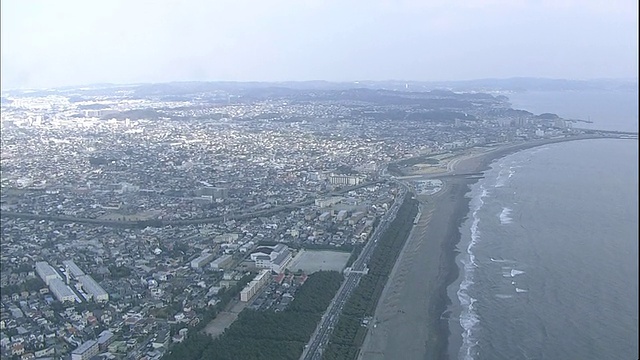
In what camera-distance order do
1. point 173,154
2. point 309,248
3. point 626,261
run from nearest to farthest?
point 626,261 < point 309,248 < point 173,154

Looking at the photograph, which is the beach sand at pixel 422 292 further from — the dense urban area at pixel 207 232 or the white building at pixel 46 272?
the white building at pixel 46 272

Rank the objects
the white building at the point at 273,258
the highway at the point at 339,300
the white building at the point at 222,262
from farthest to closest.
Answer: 1. the white building at the point at 222,262
2. the white building at the point at 273,258
3. the highway at the point at 339,300

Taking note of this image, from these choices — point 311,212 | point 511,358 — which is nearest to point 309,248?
point 311,212

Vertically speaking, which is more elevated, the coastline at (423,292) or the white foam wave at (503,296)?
the white foam wave at (503,296)

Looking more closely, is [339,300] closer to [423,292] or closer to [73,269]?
[423,292]

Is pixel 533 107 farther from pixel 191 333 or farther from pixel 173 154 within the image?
pixel 191 333

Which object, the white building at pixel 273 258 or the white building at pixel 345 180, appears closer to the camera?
the white building at pixel 273 258

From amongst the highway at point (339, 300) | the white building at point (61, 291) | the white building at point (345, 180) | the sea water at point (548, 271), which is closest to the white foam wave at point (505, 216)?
the sea water at point (548, 271)
